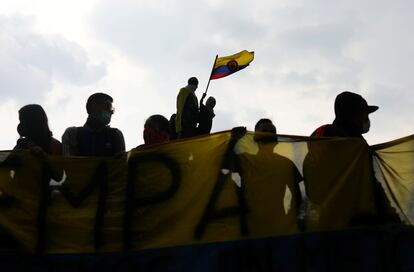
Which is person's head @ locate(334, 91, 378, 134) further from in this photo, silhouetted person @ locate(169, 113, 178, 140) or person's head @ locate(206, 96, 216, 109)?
person's head @ locate(206, 96, 216, 109)

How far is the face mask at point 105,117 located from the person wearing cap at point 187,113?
3712 millimetres

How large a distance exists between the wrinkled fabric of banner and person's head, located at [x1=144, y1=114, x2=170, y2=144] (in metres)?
1.07

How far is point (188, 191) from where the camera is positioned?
5.06 meters

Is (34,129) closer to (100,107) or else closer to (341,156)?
(100,107)

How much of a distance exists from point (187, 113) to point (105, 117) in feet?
13.0

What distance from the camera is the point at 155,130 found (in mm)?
6328

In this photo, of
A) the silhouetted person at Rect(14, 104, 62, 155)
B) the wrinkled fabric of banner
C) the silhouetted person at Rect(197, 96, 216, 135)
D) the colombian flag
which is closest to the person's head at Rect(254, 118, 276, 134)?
the wrinkled fabric of banner

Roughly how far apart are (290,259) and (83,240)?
1.60 meters

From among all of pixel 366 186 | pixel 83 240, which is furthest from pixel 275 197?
pixel 83 240

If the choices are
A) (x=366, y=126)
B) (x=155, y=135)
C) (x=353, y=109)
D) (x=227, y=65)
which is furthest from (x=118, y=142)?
(x=227, y=65)

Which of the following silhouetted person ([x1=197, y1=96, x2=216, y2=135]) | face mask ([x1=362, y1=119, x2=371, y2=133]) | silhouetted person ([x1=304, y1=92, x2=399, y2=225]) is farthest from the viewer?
silhouetted person ([x1=197, y1=96, x2=216, y2=135])

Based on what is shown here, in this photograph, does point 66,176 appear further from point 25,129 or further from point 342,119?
point 342,119

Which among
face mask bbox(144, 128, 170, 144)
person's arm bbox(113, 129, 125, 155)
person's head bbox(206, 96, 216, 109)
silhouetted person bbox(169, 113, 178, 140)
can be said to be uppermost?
person's head bbox(206, 96, 216, 109)

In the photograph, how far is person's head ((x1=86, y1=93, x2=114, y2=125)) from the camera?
584 centimetres
